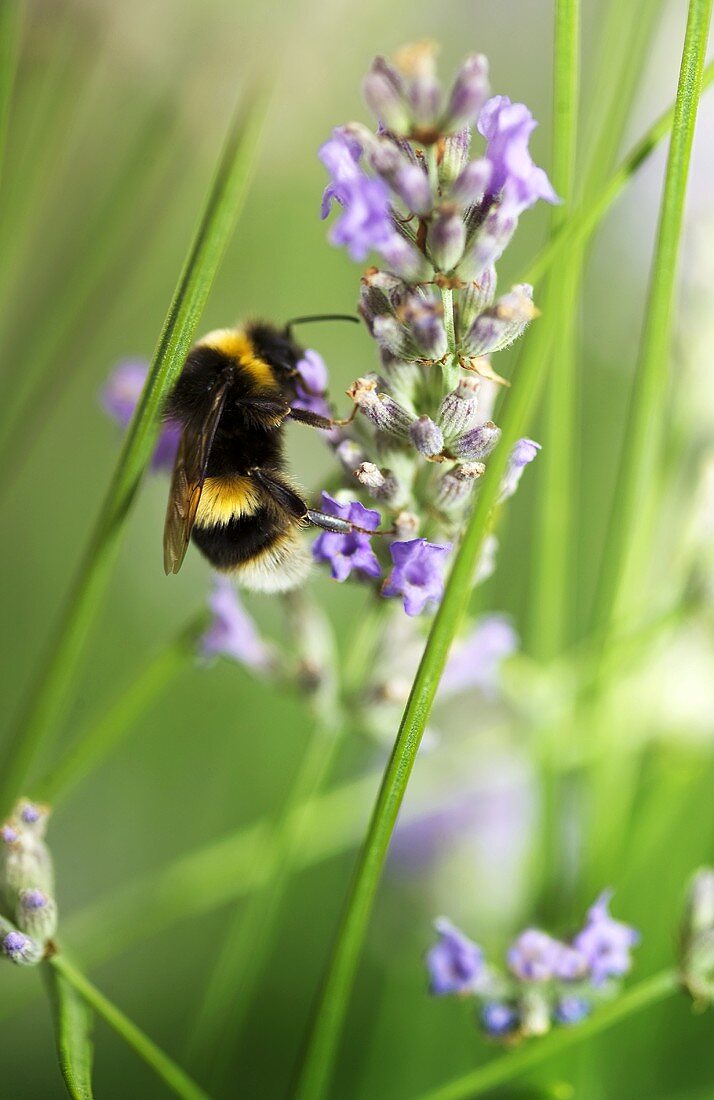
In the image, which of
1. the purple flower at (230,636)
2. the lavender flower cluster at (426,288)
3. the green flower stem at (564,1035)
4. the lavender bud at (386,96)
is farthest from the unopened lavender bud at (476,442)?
the green flower stem at (564,1035)

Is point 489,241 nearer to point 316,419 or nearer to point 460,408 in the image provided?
point 460,408

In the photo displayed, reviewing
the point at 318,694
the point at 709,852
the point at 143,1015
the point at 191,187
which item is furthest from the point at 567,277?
the point at 143,1015

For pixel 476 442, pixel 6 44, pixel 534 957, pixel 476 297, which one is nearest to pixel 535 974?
pixel 534 957

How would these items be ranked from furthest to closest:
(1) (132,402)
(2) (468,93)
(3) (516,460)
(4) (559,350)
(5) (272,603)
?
(5) (272,603) < (1) (132,402) < (4) (559,350) < (3) (516,460) < (2) (468,93)

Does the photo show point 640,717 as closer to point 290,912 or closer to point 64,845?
point 290,912

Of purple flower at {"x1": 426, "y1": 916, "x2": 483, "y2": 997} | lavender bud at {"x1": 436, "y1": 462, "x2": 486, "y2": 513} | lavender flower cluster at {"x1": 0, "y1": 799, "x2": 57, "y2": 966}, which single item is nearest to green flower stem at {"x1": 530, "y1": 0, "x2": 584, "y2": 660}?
lavender bud at {"x1": 436, "y1": 462, "x2": 486, "y2": 513}

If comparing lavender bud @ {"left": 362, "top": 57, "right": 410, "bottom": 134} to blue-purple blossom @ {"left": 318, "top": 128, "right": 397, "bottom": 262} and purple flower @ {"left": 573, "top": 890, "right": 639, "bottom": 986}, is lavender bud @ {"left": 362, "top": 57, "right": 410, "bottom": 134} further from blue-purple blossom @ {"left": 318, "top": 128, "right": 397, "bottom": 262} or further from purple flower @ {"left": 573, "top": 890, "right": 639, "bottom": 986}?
purple flower @ {"left": 573, "top": 890, "right": 639, "bottom": 986}
